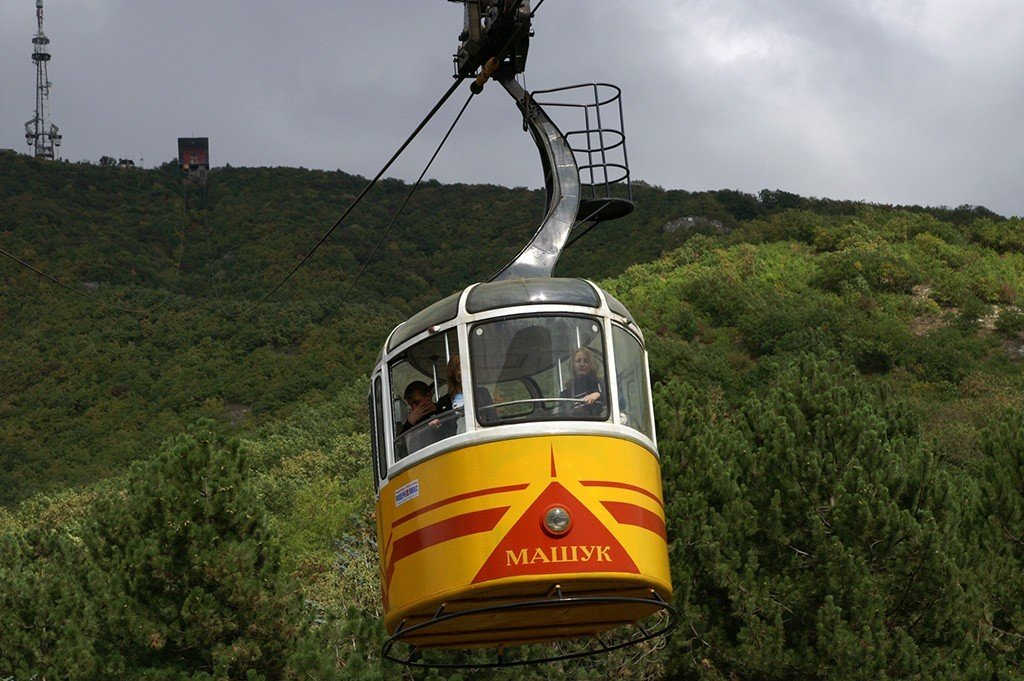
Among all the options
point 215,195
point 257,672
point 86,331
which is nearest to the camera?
point 257,672

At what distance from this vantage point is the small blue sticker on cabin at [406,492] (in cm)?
1267

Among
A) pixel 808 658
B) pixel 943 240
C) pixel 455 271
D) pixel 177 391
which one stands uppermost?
pixel 455 271

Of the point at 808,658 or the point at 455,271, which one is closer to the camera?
the point at 808,658

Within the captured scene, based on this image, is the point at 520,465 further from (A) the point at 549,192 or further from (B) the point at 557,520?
(A) the point at 549,192

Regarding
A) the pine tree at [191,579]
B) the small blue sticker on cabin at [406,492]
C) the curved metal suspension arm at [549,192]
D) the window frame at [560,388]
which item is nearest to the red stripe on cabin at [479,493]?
the small blue sticker on cabin at [406,492]

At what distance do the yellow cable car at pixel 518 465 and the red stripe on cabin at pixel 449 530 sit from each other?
1 cm

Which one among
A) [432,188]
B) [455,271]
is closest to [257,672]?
[455,271]

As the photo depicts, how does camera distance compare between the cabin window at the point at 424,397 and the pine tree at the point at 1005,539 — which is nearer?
the cabin window at the point at 424,397

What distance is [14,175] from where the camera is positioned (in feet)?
319

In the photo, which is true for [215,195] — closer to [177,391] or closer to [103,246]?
[103,246]

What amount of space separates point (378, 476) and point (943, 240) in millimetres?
54782

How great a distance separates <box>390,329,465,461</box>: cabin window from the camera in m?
12.5

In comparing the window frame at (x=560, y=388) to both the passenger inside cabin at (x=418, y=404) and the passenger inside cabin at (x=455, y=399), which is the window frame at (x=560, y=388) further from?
the passenger inside cabin at (x=418, y=404)

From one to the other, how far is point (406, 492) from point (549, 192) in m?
4.61
